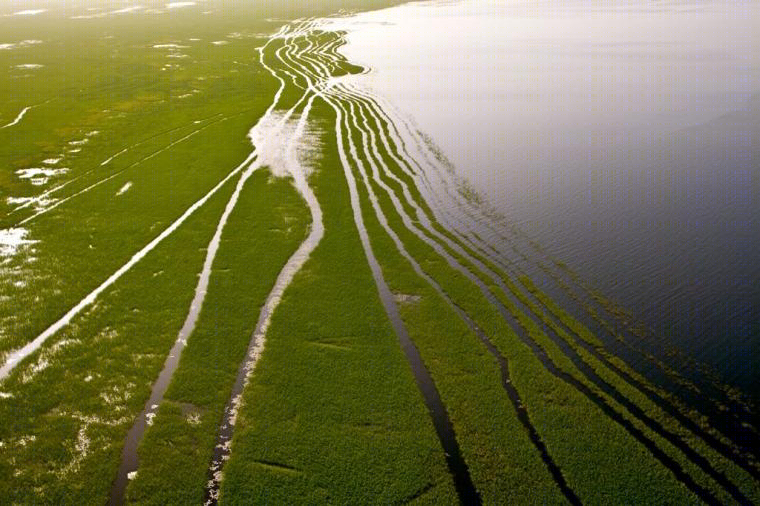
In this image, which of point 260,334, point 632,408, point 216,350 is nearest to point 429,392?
point 632,408

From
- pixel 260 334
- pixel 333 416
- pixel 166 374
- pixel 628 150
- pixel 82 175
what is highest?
pixel 628 150

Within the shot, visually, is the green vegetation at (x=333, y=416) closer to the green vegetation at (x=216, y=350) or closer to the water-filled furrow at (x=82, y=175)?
the green vegetation at (x=216, y=350)

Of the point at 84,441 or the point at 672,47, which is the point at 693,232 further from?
the point at 672,47

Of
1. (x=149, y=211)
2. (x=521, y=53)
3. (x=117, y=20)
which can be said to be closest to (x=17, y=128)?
(x=149, y=211)

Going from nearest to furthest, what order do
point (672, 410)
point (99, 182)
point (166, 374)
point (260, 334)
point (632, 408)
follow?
point (672, 410) → point (632, 408) → point (166, 374) → point (260, 334) → point (99, 182)

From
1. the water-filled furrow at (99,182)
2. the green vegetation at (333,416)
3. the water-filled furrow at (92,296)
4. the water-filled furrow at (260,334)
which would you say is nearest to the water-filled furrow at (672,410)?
the green vegetation at (333,416)

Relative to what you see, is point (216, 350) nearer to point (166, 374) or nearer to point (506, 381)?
point (166, 374)
